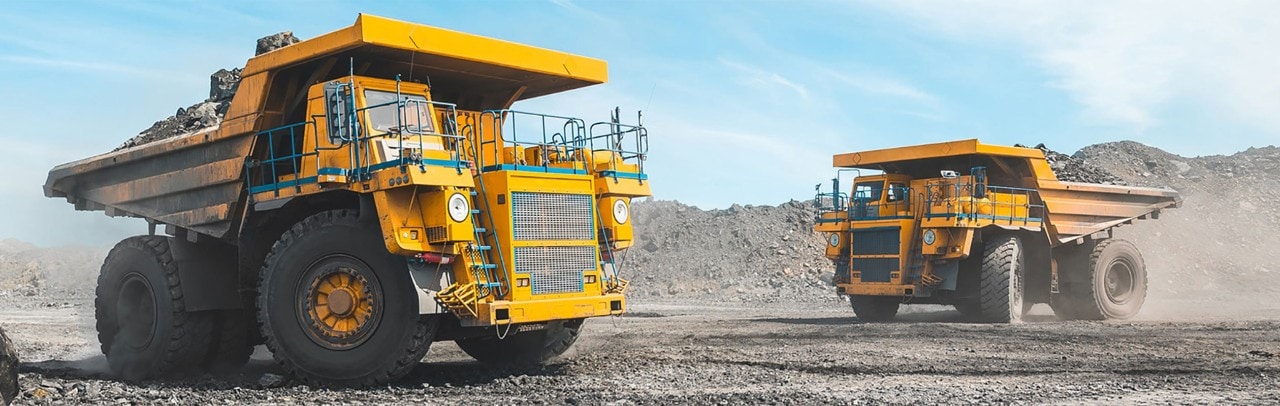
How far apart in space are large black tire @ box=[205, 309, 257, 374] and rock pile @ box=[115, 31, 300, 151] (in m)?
2.92

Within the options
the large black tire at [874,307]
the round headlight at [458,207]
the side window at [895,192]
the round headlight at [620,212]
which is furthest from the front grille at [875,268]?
the round headlight at [458,207]

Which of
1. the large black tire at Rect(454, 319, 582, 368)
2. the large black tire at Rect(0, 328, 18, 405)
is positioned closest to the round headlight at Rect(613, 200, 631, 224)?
the large black tire at Rect(454, 319, 582, 368)

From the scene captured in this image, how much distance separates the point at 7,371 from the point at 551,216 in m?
4.16

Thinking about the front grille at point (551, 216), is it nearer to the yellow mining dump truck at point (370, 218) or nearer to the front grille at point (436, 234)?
the yellow mining dump truck at point (370, 218)

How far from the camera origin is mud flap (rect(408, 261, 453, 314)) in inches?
355

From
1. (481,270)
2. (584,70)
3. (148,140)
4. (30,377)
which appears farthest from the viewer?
(148,140)

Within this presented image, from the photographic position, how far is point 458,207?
29.9 ft

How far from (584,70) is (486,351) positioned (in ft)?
9.64

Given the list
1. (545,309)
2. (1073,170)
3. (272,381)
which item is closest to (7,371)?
(272,381)

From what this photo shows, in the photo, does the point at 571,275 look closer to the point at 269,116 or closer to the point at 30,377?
the point at 269,116

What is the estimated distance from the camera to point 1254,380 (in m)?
9.65

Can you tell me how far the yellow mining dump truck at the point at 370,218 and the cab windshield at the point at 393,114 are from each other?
0.06 feet

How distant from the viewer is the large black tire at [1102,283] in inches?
776

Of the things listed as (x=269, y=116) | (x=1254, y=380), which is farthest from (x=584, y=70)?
(x=1254, y=380)
